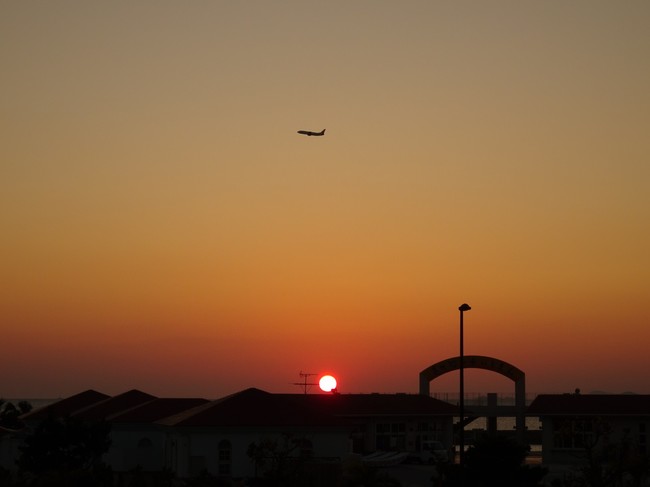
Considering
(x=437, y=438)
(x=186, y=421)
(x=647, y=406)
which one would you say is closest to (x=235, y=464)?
(x=186, y=421)

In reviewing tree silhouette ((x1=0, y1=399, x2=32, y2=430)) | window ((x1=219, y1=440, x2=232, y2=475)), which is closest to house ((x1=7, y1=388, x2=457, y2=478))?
window ((x1=219, y1=440, x2=232, y2=475))

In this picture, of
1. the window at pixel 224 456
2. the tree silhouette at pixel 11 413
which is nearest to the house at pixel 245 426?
the window at pixel 224 456

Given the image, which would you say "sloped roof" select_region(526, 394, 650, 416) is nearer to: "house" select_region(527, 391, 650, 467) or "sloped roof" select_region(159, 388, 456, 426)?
"house" select_region(527, 391, 650, 467)

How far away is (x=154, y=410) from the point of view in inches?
2598

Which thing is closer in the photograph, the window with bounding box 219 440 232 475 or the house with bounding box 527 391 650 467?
the window with bounding box 219 440 232 475

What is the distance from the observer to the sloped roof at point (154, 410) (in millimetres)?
64562

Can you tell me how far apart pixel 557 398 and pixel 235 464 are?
27666 mm

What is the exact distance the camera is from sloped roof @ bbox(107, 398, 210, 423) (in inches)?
2542

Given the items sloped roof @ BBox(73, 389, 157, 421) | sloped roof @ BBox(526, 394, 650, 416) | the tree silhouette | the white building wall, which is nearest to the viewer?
the white building wall

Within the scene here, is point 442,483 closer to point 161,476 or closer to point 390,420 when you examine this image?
point 161,476

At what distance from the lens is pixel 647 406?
71.5 m

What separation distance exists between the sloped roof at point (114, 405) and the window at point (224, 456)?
45.7ft

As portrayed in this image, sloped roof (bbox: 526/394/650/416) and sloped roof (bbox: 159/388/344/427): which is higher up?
sloped roof (bbox: 526/394/650/416)

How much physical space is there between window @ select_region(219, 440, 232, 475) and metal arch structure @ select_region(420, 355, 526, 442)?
25.8 metres
